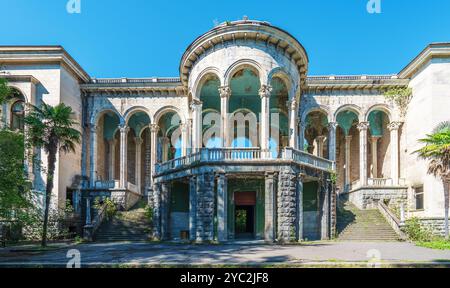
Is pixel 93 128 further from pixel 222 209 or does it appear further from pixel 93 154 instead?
pixel 222 209

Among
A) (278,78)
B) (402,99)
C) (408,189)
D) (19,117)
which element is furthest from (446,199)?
(19,117)

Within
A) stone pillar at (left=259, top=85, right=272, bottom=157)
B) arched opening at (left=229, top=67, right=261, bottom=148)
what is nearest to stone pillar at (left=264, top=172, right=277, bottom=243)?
stone pillar at (left=259, top=85, right=272, bottom=157)

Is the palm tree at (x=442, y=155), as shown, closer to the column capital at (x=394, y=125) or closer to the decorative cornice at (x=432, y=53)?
the decorative cornice at (x=432, y=53)

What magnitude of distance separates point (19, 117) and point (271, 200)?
739 inches

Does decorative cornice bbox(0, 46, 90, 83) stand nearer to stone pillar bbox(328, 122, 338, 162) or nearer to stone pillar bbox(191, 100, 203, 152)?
stone pillar bbox(191, 100, 203, 152)

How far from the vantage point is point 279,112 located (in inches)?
1194

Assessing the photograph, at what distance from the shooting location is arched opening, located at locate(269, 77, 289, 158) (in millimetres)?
25766

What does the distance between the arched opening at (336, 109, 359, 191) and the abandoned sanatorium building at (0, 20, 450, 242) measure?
13 cm

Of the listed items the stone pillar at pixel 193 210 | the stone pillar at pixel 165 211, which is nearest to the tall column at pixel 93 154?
the stone pillar at pixel 165 211

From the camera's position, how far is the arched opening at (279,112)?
25766 millimetres

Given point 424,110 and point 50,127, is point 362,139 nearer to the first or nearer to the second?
point 424,110

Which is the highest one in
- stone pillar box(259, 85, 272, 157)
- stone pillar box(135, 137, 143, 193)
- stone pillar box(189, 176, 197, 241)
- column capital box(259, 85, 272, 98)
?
column capital box(259, 85, 272, 98)

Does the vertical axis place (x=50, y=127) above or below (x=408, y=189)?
A: above

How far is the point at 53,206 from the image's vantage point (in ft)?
79.0
